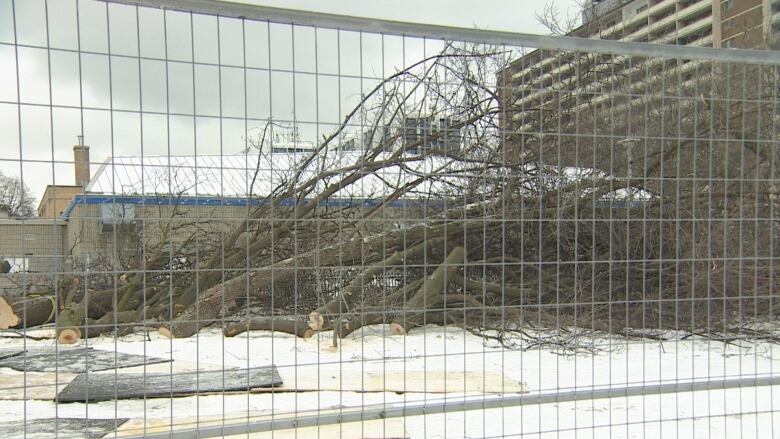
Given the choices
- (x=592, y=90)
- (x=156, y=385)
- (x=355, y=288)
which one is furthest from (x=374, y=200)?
(x=156, y=385)

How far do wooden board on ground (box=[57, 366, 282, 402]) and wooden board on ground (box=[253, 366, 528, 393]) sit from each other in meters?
0.22

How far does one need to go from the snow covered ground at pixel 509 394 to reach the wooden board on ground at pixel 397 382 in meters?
0.05

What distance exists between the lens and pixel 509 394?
3932 mm

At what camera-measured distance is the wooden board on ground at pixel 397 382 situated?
558cm

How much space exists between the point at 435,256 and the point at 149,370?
3.63 metres

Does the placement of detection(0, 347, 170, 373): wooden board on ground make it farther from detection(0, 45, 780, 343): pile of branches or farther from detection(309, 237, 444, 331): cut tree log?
detection(309, 237, 444, 331): cut tree log

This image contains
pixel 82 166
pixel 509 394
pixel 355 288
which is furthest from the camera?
pixel 355 288

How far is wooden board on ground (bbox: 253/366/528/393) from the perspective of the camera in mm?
5578

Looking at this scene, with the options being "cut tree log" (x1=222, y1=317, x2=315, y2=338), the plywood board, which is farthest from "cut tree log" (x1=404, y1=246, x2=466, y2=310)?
the plywood board

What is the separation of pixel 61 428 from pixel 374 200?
10.3 feet

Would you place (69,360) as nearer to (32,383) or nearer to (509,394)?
(32,383)

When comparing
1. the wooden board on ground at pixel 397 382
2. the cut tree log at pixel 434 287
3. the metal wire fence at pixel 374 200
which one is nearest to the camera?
the metal wire fence at pixel 374 200

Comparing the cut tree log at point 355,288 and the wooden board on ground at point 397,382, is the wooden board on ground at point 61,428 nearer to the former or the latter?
the wooden board on ground at point 397,382

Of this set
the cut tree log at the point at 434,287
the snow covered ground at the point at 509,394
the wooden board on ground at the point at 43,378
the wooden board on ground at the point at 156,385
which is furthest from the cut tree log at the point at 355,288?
the wooden board on ground at the point at 43,378
